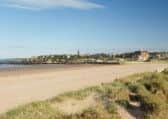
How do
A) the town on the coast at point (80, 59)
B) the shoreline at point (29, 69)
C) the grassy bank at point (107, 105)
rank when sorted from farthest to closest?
the town on the coast at point (80, 59) → the shoreline at point (29, 69) → the grassy bank at point (107, 105)

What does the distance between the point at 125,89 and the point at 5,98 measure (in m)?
5.16

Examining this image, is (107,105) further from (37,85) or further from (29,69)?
(29,69)

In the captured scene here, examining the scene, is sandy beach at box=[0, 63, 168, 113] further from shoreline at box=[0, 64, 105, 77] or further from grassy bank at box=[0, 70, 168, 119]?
shoreline at box=[0, 64, 105, 77]

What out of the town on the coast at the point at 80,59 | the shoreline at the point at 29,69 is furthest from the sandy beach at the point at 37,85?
→ the town on the coast at the point at 80,59

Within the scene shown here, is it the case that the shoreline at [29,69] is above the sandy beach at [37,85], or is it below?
below

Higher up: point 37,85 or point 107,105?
point 107,105

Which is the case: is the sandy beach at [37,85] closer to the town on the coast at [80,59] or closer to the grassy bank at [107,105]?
the grassy bank at [107,105]

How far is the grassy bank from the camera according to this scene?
1228cm

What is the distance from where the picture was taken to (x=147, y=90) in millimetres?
18734

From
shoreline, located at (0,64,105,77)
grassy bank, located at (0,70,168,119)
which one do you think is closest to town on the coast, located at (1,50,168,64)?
shoreline, located at (0,64,105,77)

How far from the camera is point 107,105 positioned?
47.3ft

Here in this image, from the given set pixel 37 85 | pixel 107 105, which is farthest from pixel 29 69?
pixel 107 105

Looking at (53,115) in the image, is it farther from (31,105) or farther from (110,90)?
(110,90)

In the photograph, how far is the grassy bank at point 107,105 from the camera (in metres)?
12.3
